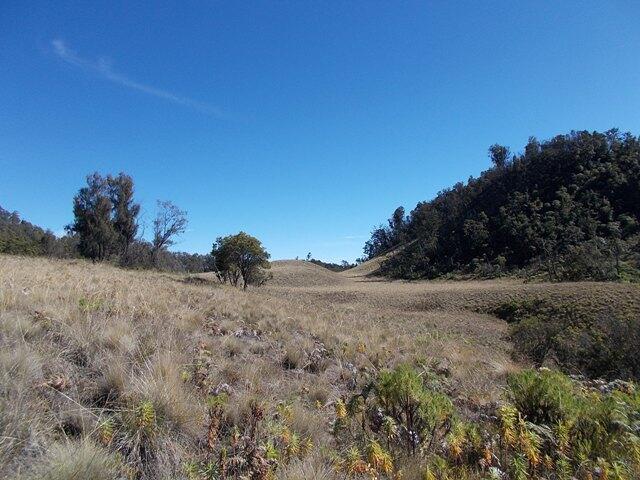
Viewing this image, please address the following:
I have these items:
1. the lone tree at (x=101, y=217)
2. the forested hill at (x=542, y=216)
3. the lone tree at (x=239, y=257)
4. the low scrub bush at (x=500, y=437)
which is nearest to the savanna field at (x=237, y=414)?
Answer: the low scrub bush at (x=500, y=437)

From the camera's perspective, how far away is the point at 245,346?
5.92 meters

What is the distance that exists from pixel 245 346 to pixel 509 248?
70912 mm

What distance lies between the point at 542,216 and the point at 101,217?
224 feet

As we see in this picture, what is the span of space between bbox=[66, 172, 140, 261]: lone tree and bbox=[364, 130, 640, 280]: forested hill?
48.3 metres

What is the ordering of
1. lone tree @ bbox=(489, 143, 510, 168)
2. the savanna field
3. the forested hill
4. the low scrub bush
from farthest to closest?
lone tree @ bbox=(489, 143, 510, 168)
the forested hill
the low scrub bush
the savanna field

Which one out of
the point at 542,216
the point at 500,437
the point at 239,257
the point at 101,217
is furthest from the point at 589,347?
the point at 542,216

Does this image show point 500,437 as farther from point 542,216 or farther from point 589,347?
point 542,216

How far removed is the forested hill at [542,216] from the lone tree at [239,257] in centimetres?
3467

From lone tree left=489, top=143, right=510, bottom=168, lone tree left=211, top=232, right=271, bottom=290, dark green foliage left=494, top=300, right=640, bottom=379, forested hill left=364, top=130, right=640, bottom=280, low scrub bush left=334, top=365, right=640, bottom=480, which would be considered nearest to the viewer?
low scrub bush left=334, top=365, right=640, bottom=480

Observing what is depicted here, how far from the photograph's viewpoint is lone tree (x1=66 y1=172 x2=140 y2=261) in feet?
128

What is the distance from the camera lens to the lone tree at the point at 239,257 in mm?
32219

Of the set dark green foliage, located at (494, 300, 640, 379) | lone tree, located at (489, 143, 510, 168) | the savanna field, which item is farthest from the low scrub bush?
lone tree, located at (489, 143, 510, 168)

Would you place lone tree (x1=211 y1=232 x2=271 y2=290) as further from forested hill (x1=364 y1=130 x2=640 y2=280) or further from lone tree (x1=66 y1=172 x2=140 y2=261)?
forested hill (x1=364 y1=130 x2=640 y2=280)

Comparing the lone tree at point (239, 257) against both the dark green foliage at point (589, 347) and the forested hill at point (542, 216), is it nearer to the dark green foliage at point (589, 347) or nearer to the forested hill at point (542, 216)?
the dark green foliage at point (589, 347)
